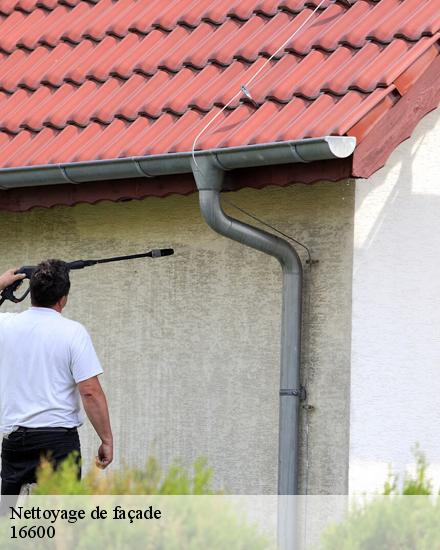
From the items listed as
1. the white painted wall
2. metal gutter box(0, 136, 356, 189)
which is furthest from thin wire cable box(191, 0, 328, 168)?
the white painted wall

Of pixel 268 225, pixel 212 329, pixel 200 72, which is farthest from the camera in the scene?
pixel 200 72

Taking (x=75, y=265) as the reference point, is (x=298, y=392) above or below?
below

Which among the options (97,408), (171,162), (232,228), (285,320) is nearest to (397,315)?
A: (285,320)

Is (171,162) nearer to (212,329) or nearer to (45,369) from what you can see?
(212,329)

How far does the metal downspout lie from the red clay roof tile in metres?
0.29

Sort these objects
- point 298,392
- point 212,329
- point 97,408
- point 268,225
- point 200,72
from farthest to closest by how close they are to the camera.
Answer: point 200,72, point 212,329, point 268,225, point 298,392, point 97,408

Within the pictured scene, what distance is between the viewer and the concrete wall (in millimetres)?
6938

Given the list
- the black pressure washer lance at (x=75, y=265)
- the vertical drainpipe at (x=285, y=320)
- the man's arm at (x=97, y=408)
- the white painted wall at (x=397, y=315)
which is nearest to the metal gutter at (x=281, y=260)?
the vertical drainpipe at (x=285, y=320)

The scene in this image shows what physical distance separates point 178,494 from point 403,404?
2.62 meters

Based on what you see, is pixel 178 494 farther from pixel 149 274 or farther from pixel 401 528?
pixel 149 274

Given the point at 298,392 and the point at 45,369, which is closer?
the point at 45,369

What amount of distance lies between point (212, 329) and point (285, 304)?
597 mm

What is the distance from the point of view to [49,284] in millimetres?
6426

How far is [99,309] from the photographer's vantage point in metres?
7.88
